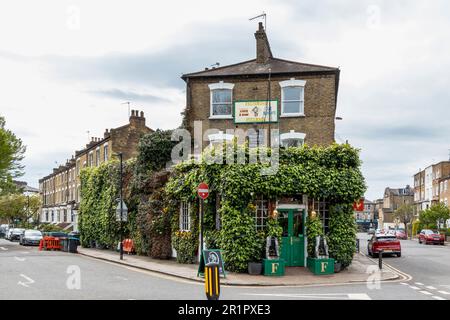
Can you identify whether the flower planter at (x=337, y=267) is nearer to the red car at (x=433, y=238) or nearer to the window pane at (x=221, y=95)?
the window pane at (x=221, y=95)

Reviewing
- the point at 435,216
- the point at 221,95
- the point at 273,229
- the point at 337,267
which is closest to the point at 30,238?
the point at 221,95

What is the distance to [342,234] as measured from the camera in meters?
23.0

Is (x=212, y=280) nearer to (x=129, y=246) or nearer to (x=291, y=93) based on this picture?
(x=291, y=93)

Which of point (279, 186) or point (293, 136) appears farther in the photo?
point (293, 136)

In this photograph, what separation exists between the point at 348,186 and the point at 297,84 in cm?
843

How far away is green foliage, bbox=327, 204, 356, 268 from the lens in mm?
22828

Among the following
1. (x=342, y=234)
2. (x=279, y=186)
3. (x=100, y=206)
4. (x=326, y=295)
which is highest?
(x=279, y=186)

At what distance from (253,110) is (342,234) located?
938 centimetres

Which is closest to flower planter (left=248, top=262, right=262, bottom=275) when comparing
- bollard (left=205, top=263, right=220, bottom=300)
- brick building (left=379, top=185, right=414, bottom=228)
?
bollard (left=205, top=263, right=220, bottom=300)

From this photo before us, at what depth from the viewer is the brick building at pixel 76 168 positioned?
4606 cm
